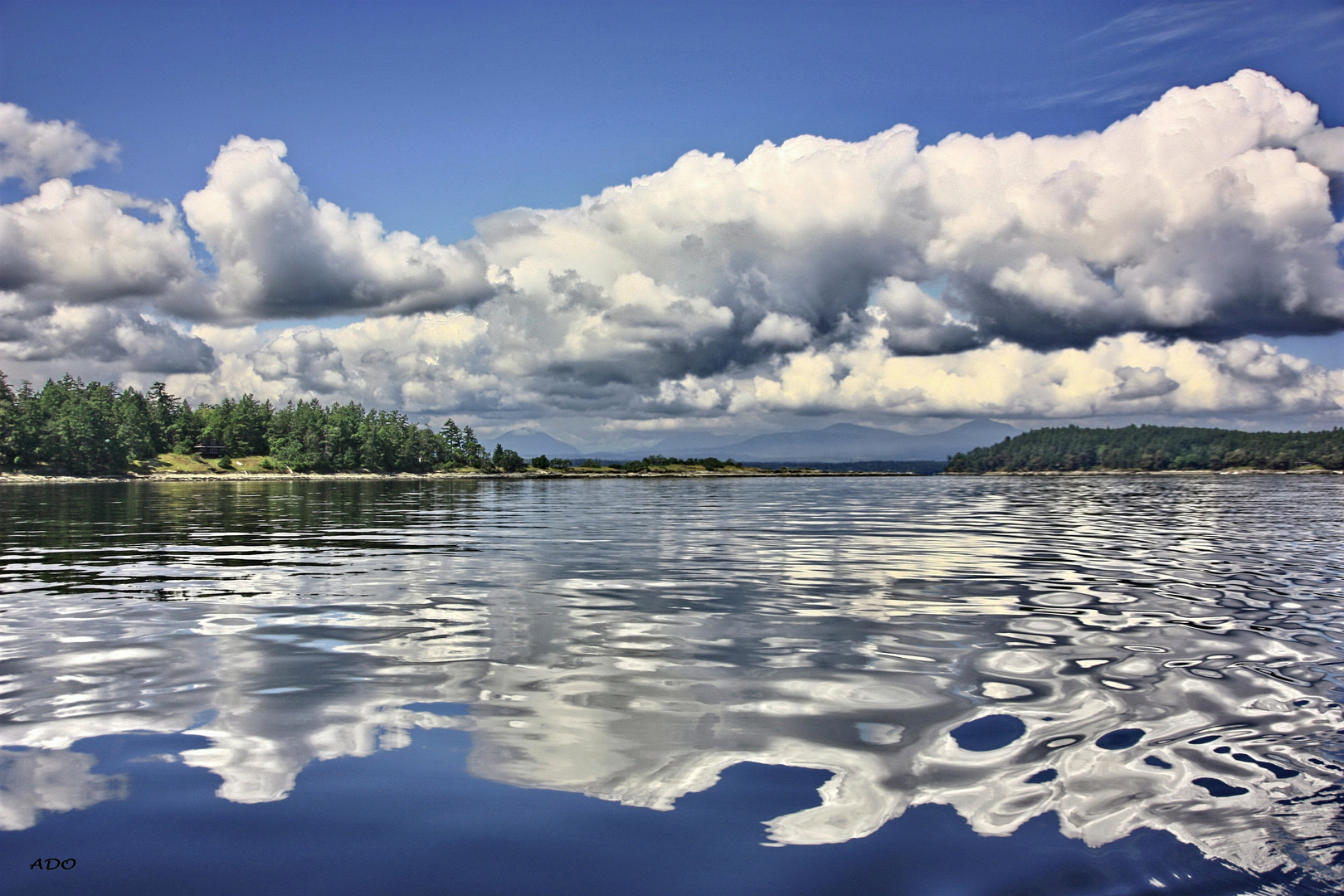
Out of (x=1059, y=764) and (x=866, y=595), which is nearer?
(x=1059, y=764)

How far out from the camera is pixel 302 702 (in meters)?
10.1

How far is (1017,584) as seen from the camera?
2019cm

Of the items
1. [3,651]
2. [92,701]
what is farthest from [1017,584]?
[3,651]

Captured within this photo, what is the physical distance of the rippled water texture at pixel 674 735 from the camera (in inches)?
241

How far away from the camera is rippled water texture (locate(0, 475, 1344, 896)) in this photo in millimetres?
6109

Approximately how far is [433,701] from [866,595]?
1165 cm

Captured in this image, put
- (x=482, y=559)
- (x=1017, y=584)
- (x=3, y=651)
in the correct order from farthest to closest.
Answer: (x=482, y=559), (x=1017, y=584), (x=3, y=651)

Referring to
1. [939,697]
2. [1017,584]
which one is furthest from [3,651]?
[1017,584]

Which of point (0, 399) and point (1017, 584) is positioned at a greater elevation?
point (0, 399)

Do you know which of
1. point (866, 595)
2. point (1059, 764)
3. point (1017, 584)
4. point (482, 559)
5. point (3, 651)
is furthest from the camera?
point (482, 559)

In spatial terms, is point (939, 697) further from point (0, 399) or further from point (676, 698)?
point (0, 399)

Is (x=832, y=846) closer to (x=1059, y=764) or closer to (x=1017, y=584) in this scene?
(x=1059, y=764)

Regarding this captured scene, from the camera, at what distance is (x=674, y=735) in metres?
8.91

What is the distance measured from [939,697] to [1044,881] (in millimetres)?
4592
